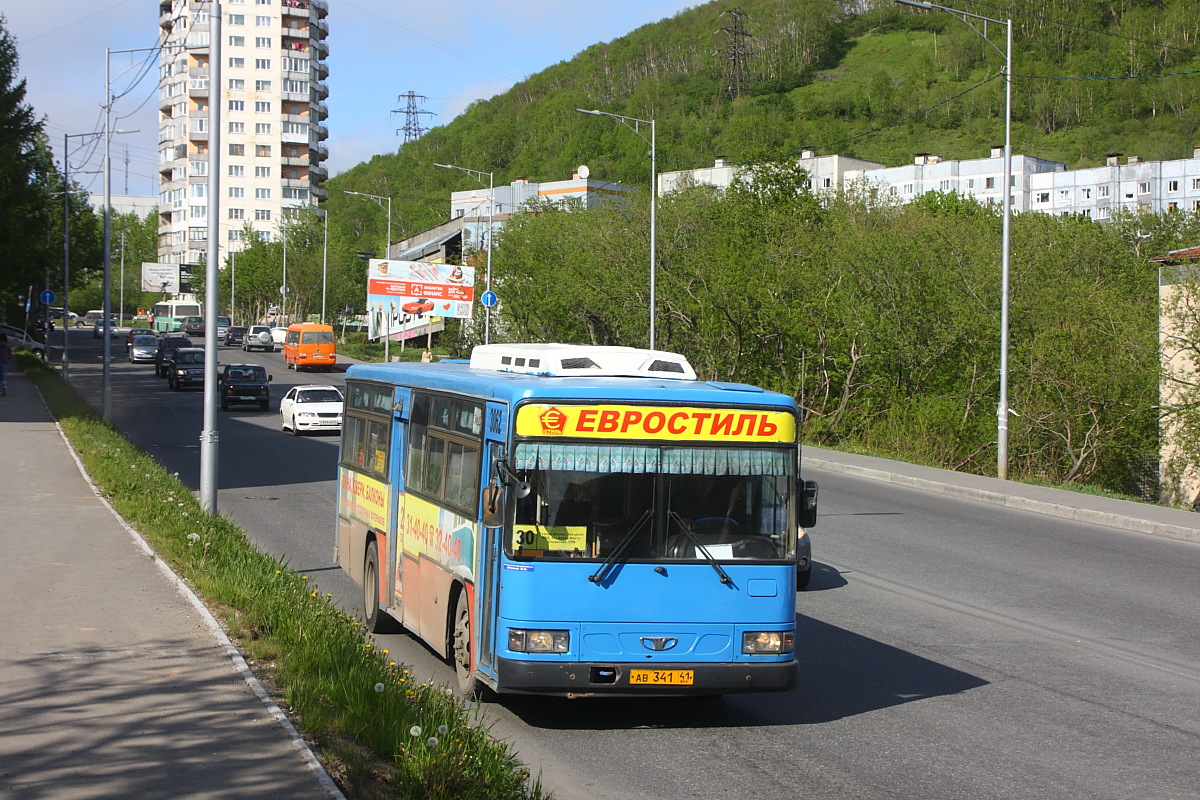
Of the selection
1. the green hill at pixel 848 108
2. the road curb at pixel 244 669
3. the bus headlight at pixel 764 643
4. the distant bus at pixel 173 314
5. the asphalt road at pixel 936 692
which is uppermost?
the green hill at pixel 848 108

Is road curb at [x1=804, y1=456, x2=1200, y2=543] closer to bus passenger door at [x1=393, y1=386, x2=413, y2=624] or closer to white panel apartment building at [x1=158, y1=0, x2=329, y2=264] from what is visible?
bus passenger door at [x1=393, y1=386, x2=413, y2=624]

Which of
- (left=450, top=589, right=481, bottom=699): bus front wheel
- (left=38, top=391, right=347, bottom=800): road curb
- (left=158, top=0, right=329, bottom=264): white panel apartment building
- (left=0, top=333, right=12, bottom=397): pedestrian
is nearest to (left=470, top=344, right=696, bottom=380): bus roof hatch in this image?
(left=450, top=589, right=481, bottom=699): bus front wheel

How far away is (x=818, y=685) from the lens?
355 inches

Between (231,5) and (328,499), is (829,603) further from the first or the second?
(231,5)

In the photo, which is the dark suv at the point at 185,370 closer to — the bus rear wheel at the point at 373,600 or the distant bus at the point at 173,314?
the bus rear wheel at the point at 373,600

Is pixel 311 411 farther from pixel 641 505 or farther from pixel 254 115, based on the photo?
pixel 254 115

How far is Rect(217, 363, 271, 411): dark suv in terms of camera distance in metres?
42.7

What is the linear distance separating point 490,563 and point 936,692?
351 centimetres

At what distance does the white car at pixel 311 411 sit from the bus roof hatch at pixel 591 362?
24559 millimetres

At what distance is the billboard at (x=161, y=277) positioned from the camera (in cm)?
14775

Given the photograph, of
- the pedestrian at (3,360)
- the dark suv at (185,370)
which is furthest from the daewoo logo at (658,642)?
the dark suv at (185,370)

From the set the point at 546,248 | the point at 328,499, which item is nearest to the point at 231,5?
the point at 546,248

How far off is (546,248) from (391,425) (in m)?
43.5

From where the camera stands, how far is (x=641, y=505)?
764 centimetres
